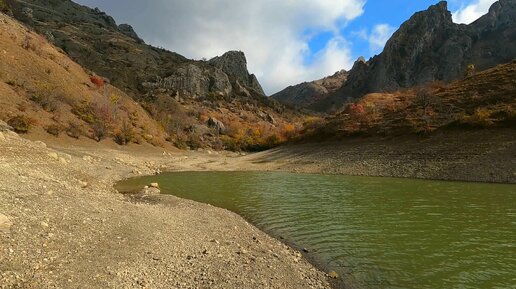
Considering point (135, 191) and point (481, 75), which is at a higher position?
point (481, 75)

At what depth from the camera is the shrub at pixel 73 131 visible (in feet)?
179

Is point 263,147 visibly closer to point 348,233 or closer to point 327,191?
point 327,191

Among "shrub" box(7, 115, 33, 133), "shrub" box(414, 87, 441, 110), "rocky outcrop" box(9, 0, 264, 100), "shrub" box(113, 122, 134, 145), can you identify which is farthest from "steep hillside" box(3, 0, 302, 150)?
"shrub" box(414, 87, 441, 110)

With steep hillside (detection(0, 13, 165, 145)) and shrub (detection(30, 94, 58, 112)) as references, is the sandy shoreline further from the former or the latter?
shrub (detection(30, 94, 58, 112))

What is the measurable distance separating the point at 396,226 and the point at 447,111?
4394cm

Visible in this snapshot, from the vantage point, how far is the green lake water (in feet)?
39.9

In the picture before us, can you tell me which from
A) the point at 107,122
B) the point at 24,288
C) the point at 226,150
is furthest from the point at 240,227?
the point at 226,150

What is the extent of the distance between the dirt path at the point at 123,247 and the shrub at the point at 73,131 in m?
37.2

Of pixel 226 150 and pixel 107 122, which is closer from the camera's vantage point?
pixel 107 122

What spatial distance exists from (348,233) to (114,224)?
1090 cm

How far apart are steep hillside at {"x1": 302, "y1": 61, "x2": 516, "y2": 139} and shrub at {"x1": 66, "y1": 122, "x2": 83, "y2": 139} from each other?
45185 mm

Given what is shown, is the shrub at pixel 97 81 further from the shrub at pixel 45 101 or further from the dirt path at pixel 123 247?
the dirt path at pixel 123 247

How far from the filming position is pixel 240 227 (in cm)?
1773

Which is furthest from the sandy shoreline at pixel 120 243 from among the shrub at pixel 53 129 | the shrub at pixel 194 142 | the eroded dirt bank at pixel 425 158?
the shrub at pixel 194 142
